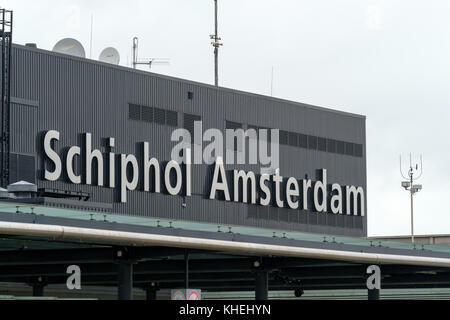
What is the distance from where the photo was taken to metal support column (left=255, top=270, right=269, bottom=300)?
4719 cm

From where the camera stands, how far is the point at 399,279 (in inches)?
2392

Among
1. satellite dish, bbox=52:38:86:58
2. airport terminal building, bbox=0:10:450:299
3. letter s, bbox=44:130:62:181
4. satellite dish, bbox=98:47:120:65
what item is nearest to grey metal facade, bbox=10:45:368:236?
airport terminal building, bbox=0:10:450:299

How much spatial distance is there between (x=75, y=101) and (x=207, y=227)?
741 inches

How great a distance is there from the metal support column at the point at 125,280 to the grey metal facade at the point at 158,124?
13826mm

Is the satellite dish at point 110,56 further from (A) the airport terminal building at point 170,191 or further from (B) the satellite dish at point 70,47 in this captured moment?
(B) the satellite dish at point 70,47

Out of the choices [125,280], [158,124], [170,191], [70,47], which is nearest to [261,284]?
[125,280]

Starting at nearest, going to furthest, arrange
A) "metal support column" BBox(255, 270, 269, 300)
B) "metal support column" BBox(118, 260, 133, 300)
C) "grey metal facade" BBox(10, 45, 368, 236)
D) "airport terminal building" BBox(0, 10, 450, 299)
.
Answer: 1. "metal support column" BBox(118, 260, 133, 300)
2. "airport terminal building" BBox(0, 10, 450, 299)
3. "metal support column" BBox(255, 270, 269, 300)
4. "grey metal facade" BBox(10, 45, 368, 236)

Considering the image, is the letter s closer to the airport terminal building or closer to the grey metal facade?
the airport terminal building

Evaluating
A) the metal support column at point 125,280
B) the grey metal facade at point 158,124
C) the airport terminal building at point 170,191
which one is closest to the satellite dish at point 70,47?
the grey metal facade at point 158,124

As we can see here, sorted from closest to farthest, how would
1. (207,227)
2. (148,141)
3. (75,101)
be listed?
1. (207,227)
2. (75,101)
3. (148,141)

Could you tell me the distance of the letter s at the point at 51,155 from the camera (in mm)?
56000

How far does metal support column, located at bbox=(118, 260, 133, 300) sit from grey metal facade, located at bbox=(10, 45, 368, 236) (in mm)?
13826
